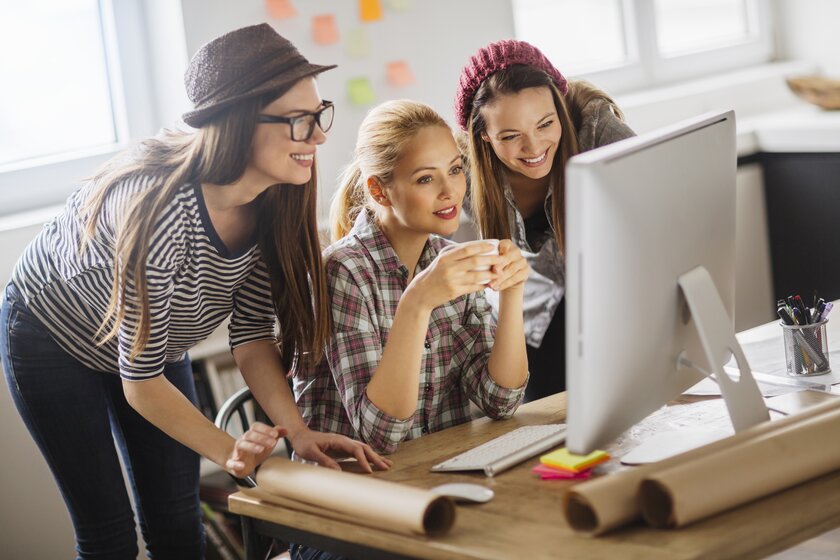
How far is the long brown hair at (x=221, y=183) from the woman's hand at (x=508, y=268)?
296mm

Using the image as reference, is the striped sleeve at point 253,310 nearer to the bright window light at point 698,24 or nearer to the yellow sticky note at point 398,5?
the yellow sticky note at point 398,5

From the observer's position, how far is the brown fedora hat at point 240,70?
1.55 metres

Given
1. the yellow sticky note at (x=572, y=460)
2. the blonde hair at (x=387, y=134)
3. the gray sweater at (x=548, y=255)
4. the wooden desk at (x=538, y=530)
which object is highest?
the blonde hair at (x=387, y=134)

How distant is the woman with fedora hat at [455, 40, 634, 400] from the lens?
6.51 feet

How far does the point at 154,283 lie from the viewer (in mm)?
1538

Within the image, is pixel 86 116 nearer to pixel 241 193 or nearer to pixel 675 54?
pixel 241 193

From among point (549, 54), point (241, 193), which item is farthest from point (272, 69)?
point (549, 54)

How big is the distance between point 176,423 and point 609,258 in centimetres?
79

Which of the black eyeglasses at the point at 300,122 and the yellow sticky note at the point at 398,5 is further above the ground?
the yellow sticky note at the point at 398,5

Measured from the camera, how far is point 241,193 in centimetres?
162

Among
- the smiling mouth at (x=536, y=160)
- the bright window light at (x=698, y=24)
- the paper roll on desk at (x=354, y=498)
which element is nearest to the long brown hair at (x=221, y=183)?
the paper roll on desk at (x=354, y=498)

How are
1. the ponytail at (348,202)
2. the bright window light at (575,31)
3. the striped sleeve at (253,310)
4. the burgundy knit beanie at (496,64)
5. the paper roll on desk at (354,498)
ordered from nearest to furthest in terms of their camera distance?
the paper roll on desk at (354,498), the striped sleeve at (253,310), the ponytail at (348,202), the burgundy knit beanie at (496,64), the bright window light at (575,31)

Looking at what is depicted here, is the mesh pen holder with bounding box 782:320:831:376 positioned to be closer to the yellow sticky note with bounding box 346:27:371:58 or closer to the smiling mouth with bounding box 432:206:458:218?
→ the smiling mouth with bounding box 432:206:458:218

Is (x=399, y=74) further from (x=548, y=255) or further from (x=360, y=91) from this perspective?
(x=548, y=255)
